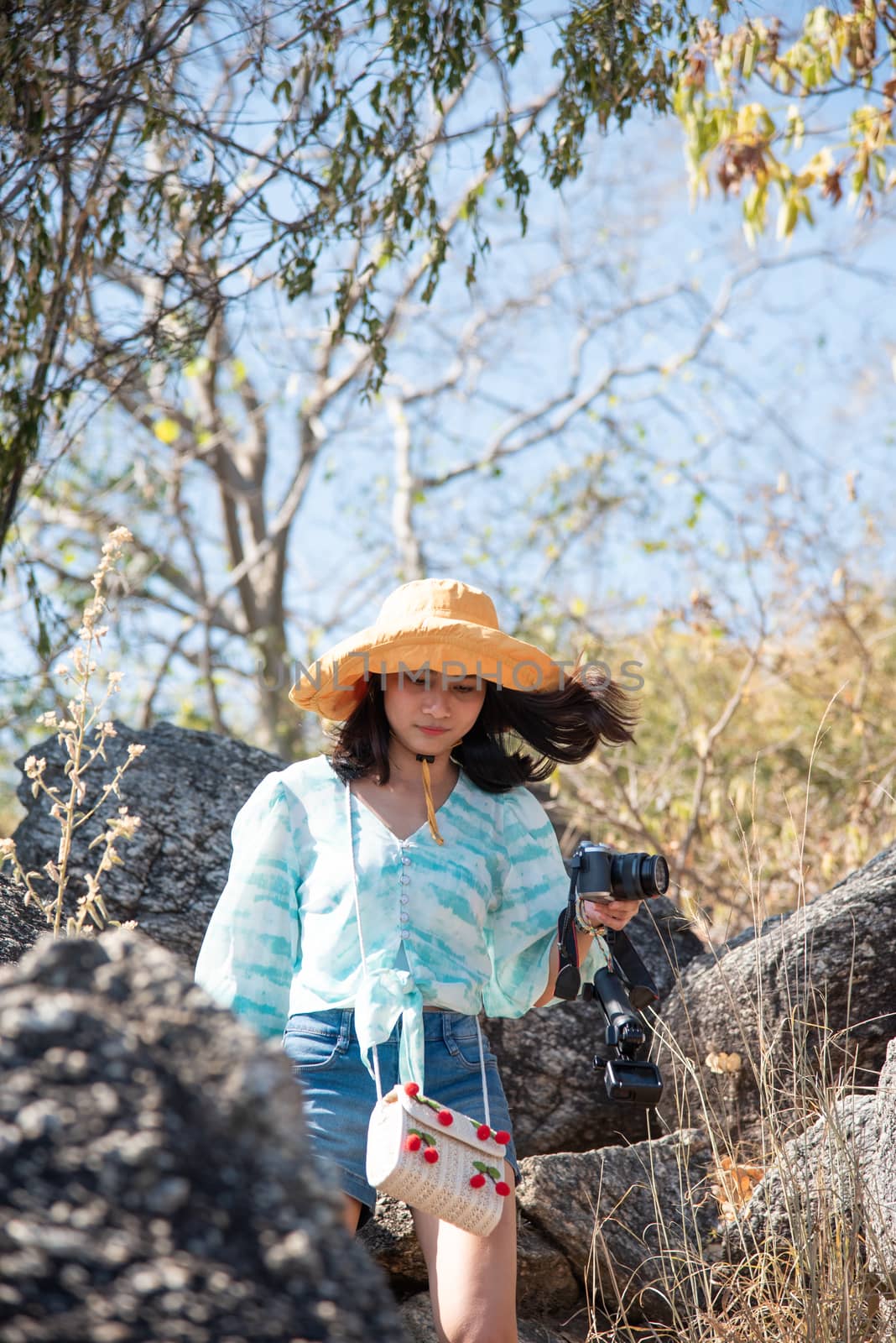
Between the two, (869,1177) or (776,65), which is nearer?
(869,1177)

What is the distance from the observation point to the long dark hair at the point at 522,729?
2918 mm

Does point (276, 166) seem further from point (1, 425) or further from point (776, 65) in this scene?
point (776, 65)

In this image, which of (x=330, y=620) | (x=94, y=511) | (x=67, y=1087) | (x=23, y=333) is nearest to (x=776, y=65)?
(x=23, y=333)

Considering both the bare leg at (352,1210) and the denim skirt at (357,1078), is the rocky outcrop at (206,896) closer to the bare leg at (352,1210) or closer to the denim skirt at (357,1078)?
the denim skirt at (357,1078)

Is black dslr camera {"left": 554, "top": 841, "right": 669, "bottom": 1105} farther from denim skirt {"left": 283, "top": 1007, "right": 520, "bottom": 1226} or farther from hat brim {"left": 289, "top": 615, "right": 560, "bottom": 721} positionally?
hat brim {"left": 289, "top": 615, "right": 560, "bottom": 721}

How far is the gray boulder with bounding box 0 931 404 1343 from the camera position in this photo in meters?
1.01

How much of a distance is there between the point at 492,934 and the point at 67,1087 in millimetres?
1796

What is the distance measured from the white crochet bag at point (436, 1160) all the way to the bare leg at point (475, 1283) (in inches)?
3.0

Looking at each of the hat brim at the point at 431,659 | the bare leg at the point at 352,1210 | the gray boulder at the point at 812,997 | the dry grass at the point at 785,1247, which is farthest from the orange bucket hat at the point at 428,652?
the bare leg at the point at 352,1210

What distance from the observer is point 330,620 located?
12406 millimetres

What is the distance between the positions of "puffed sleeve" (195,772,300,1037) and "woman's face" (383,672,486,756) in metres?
0.32

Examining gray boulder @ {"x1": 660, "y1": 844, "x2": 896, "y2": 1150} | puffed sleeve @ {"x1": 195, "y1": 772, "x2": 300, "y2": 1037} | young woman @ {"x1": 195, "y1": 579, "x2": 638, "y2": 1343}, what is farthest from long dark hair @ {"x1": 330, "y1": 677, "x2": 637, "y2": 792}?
gray boulder @ {"x1": 660, "y1": 844, "x2": 896, "y2": 1150}

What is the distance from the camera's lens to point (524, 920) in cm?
279

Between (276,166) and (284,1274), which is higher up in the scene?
(276,166)
